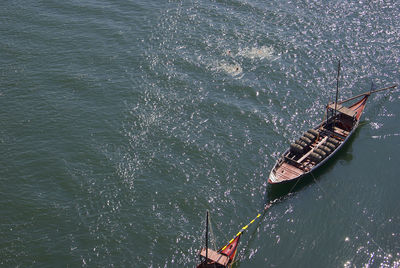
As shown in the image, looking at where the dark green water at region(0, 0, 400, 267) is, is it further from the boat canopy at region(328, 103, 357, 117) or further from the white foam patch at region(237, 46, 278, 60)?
the boat canopy at region(328, 103, 357, 117)

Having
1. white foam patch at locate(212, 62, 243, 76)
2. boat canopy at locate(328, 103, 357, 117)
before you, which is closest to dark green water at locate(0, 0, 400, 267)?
white foam patch at locate(212, 62, 243, 76)

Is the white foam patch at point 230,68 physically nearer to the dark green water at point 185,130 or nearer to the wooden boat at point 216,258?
the dark green water at point 185,130

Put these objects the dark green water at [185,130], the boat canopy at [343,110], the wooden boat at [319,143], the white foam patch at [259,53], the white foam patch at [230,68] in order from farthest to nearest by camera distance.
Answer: the white foam patch at [259,53] → the white foam patch at [230,68] → the boat canopy at [343,110] → the wooden boat at [319,143] → the dark green water at [185,130]

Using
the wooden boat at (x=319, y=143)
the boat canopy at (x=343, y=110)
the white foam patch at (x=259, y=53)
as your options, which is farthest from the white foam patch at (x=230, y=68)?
the boat canopy at (x=343, y=110)

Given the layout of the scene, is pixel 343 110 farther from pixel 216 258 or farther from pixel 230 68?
pixel 216 258

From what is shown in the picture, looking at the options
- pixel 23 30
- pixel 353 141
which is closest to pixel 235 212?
pixel 353 141

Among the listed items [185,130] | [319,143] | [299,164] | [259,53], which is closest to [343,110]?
[319,143]
